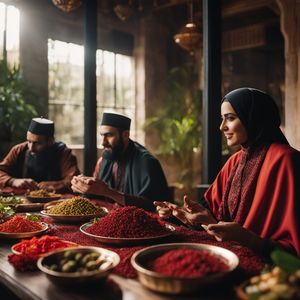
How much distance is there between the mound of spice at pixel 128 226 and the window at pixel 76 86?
5903mm

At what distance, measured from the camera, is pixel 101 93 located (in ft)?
28.8

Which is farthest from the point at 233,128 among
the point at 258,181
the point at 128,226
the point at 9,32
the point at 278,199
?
the point at 9,32

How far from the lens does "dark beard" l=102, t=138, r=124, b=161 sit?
3855 mm

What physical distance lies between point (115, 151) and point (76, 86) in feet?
15.5

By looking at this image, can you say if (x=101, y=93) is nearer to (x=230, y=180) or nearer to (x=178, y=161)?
(x=178, y=161)

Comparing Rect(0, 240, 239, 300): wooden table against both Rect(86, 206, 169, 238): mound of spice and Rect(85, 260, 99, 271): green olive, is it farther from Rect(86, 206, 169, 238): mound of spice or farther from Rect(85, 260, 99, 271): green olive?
Rect(86, 206, 169, 238): mound of spice

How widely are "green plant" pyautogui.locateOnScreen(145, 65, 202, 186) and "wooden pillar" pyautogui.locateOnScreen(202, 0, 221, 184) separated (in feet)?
16.5

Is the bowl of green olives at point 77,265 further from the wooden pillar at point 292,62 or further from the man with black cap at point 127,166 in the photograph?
the wooden pillar at point 292,62

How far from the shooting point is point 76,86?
8.23m

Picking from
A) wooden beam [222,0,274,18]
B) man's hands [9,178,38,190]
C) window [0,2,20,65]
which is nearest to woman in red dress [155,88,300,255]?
man's hands [9,178,38,190]

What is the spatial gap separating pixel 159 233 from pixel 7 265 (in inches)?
31.2

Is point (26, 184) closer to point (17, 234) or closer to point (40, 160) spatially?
point (40, 160)

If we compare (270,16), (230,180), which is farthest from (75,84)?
(230,180)

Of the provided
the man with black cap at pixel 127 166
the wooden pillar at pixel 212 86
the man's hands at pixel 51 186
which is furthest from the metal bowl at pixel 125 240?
the man's hands at pixel 51 186
